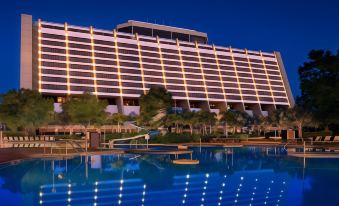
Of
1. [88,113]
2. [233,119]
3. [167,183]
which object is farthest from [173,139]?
[167,183]

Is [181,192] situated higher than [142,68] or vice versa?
[142,68]

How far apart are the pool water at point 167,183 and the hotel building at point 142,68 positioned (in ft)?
187

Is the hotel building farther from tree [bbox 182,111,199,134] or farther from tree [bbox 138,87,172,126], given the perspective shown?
tree [bbox 182,111,199,134]

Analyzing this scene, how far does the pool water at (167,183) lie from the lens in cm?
1071

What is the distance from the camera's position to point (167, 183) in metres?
13.5

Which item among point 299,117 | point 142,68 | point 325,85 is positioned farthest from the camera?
point 142,68

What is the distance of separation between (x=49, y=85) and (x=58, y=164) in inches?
2211

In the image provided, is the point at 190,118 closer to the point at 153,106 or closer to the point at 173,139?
the point at 153,106

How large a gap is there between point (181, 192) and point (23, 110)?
31481mm

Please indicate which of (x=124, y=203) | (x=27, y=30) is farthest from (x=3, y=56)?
(x=124, y=203)

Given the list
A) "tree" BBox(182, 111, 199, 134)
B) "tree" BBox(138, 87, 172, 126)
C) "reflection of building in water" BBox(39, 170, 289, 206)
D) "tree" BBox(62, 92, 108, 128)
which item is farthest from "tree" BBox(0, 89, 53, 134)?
"reflection of building in water" BBox(39, 170, 289, 206)

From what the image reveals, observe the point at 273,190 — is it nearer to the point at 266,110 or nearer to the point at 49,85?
the point at 49,85

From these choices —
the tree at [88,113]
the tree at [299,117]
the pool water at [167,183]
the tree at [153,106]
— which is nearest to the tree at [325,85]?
the pool water at [167,183]

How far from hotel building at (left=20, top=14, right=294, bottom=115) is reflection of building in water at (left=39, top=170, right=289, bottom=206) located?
201 ft
